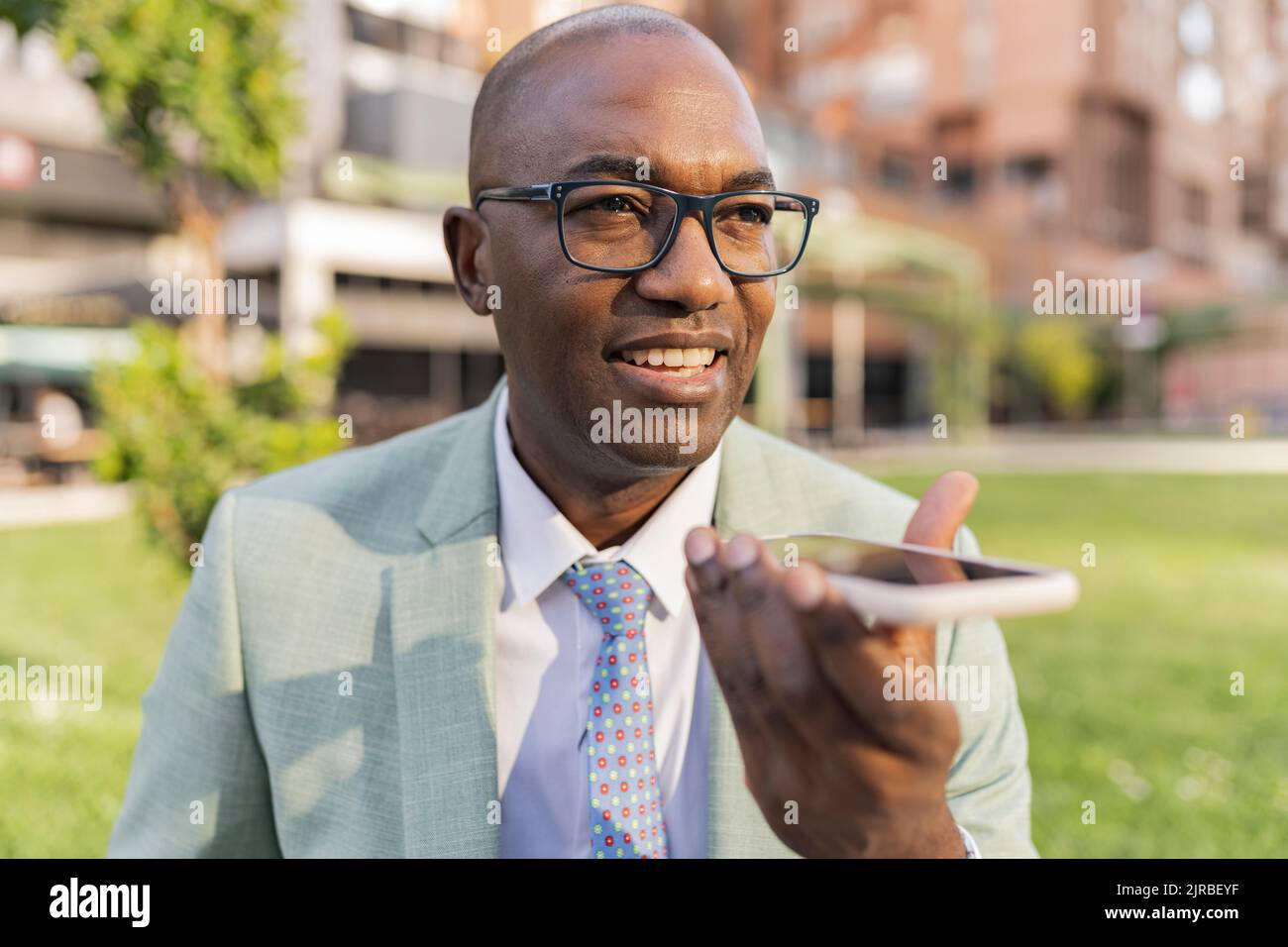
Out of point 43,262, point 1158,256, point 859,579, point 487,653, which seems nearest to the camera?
point 859,579

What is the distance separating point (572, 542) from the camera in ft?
5.81

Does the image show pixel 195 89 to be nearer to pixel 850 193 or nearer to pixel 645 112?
pixel 645 112

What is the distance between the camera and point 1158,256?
52281 millimetres

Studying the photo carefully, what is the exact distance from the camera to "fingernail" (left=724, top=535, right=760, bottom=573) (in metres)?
0.99

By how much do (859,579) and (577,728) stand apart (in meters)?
0.85

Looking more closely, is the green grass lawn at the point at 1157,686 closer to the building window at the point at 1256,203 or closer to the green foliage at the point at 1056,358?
the green foliage at the point at 1056,358

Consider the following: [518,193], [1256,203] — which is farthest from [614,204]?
[1256,203]

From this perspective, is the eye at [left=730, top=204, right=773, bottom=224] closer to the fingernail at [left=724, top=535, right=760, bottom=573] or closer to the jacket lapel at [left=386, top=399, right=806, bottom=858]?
the jacket lapel at [left=386, top=399, right=806, bottom=858]

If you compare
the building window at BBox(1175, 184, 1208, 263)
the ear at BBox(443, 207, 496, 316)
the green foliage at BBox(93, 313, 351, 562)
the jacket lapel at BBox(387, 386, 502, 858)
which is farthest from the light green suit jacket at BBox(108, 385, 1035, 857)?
the building window at BBox(1175, 184, 1208, 263)

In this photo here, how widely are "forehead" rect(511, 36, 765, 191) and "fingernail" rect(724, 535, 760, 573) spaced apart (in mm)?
611

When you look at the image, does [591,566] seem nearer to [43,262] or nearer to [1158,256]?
[43,262]
